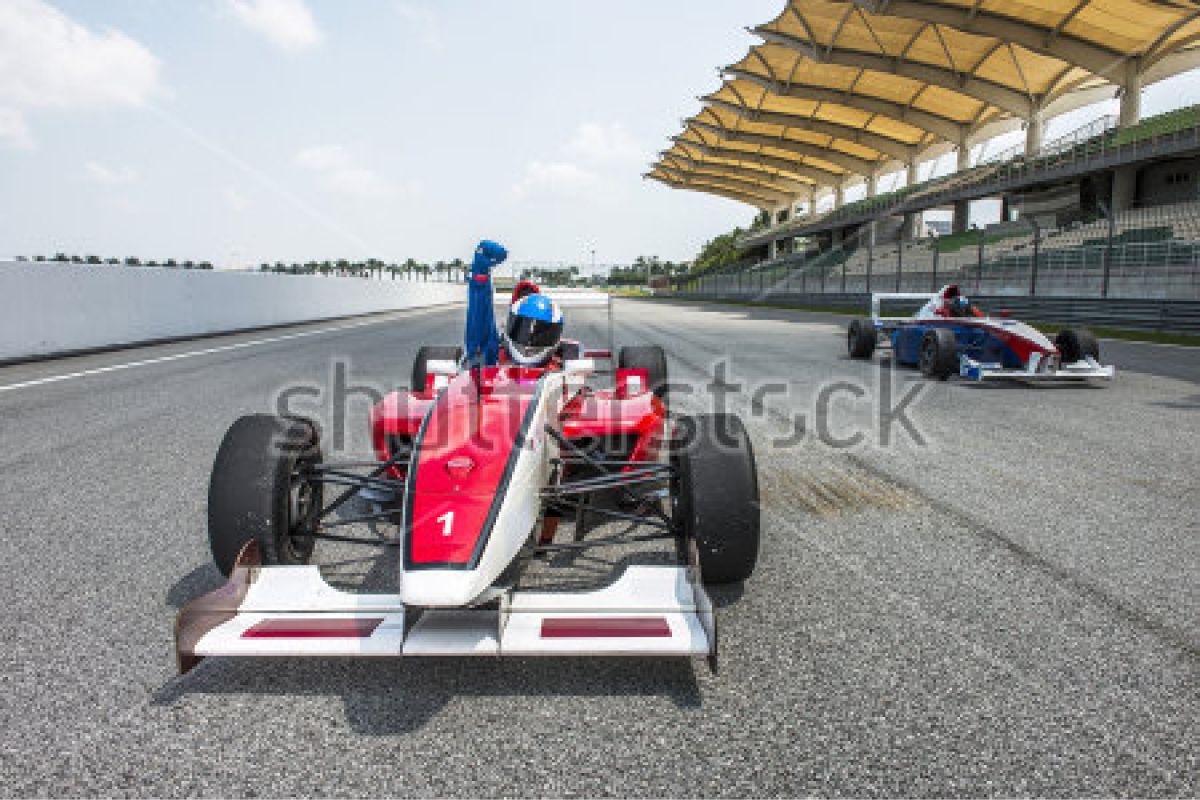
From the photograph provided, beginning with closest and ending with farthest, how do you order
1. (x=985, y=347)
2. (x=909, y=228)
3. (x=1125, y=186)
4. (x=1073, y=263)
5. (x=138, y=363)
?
(x=985, y=347), (x=138, y=363), (x=1073, y=263), (x=1125, y=186), (x=909, y=228)

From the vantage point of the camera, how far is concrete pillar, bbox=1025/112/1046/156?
39.9 meters

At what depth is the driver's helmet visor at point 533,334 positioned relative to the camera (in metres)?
4.79

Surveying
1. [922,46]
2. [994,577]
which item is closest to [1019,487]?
[994,577]

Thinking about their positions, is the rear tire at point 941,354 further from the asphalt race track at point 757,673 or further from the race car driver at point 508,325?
the race car driver at point 508,325

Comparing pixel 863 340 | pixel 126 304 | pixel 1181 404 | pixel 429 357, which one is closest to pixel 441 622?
pixel 429 357

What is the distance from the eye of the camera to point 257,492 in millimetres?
2777

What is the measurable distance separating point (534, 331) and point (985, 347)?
734 cm

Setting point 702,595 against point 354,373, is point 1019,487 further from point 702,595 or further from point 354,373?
point 354,373

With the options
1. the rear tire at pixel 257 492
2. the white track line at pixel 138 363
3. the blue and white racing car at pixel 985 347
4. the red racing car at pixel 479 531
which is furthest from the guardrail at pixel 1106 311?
the rear tire at pixel 257 492

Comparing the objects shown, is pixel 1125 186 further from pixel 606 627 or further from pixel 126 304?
pixel 606 627

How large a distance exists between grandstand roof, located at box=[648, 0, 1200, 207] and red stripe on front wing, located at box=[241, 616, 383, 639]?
32.5m
